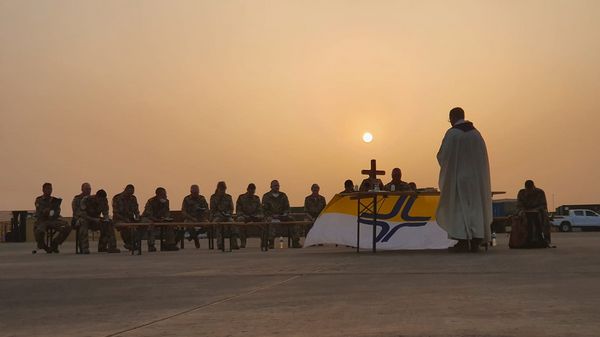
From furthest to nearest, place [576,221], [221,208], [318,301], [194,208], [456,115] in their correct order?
1. [576,221]
2. [194,208]
3. [221,208]
4. [456,115]
5. [318,301]

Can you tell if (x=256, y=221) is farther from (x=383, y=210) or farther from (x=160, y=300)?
(x=160, y=300)

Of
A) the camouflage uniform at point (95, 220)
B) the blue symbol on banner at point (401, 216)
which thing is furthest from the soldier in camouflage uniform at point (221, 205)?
the blue symbol on banner at point (401, 216)

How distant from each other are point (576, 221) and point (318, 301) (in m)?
57.2

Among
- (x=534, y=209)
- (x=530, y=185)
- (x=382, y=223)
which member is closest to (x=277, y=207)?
(x=382, y=223)

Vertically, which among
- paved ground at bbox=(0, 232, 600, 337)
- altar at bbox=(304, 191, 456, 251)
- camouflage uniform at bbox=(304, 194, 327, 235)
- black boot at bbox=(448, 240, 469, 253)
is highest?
camouflage uniform at bbox=(304, 194, 327, 235)

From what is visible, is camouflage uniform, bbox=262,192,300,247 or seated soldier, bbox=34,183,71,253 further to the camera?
camouflage uniform, bbox=262,192,300,247

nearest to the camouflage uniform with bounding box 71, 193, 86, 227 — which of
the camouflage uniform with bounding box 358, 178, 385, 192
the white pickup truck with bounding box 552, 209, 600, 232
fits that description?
the camouflage uniform with bounding box 358, 178, 385, 192

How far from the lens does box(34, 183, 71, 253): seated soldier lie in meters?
21.1

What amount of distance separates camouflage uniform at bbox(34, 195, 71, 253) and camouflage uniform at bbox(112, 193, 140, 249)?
52.5 inches

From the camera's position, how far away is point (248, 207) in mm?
22766

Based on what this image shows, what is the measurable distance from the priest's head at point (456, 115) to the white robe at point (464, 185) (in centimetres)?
16

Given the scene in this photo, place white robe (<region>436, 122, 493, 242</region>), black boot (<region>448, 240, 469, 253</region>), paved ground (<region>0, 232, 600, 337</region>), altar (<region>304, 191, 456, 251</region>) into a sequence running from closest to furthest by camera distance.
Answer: paved ground (<region>0, 232, 600, 337</region>)
white robe (<region>436, 122, 493, 242</region>)
black boot (<region>448, 240, 469, 253</region>)
altar (<region>304, 191, 456, 251</region>)

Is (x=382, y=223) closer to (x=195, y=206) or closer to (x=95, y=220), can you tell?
(x=95, y=220)

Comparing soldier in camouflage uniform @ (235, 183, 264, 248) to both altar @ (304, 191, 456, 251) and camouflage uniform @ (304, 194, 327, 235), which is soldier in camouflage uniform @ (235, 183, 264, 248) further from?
altar @ (304, 191, 456, 251)
